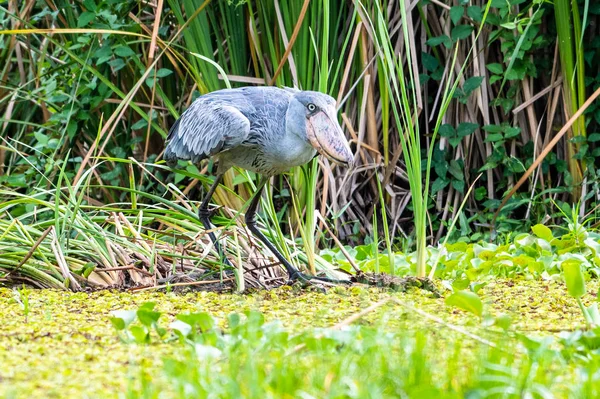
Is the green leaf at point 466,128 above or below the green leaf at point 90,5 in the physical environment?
below

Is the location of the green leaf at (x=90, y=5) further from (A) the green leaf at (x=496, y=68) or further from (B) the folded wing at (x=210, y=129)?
(A) the green leaf at (x=496, y=68)

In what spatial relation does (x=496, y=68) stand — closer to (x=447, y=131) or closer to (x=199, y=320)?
(x=447, y=131)

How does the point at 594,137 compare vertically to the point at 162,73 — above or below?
below

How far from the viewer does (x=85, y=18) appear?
4.24 meters

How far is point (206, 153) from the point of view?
10.6 ft

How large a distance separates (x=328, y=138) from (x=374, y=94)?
1.75 m

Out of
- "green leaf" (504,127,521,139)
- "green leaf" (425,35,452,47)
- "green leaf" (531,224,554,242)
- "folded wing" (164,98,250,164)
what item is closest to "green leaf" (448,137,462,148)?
"green leaf" (504,127,521,139)

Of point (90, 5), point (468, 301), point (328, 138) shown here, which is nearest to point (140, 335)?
point (468, 301)

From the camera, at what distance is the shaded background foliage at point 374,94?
4238 mm

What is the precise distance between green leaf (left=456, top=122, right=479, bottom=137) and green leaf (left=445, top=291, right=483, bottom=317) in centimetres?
252

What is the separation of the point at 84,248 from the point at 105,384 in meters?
1.77

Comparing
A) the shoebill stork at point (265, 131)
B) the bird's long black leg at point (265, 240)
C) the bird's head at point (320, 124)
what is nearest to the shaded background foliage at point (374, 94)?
the bird's long black leg at point (265, 240)

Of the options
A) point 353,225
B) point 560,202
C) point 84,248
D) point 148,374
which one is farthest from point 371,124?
point 148,374

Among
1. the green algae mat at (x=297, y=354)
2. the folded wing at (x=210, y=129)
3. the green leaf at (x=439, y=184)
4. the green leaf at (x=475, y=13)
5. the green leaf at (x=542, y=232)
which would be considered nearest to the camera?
the green algae mat at (x=297, y=354)
